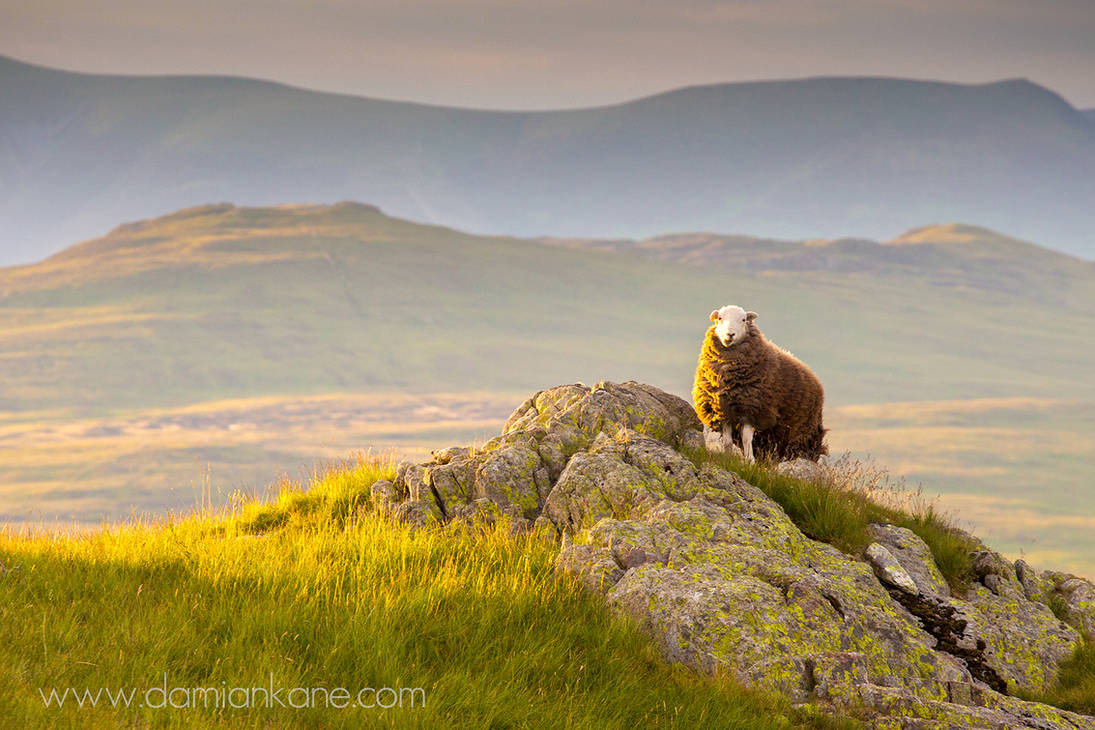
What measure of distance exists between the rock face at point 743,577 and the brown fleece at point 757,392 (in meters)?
1.16

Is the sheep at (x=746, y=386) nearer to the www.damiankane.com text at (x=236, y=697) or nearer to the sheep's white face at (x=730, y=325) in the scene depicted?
the sheep's white face at (x=730, y=325)

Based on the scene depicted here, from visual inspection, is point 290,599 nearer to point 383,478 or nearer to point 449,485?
point 449,485

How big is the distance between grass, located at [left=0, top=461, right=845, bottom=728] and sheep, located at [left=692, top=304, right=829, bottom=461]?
648 centimetres

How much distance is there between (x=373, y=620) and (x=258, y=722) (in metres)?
1.53

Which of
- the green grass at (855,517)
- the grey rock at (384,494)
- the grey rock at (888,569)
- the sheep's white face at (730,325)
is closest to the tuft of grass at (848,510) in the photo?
the green grass at (855,517)

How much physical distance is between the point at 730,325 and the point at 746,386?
994 mm

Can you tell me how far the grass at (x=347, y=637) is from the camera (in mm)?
8164

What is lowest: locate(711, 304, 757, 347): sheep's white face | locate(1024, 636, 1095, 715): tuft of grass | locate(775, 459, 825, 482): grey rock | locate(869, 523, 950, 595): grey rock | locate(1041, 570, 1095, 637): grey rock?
locate(1024, 636, 1095, 715): tuft of grass

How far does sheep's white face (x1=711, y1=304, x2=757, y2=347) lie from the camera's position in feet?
54.6

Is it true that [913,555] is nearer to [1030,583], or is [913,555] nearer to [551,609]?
[1030,583]

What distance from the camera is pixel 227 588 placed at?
9945mm

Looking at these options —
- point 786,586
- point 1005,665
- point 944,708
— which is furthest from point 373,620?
point 1005,665

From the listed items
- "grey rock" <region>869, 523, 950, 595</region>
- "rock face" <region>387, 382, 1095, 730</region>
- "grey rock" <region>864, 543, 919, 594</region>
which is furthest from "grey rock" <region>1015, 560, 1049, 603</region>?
"grey rock" <region>864, 543, 919, 594</region>

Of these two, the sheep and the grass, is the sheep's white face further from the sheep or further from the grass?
the grass
